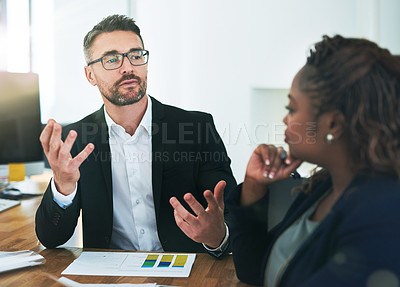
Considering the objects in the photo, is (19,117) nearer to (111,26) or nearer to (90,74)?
(90,74)

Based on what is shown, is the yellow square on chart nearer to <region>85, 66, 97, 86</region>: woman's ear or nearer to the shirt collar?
<region>85, 66, 97, 86</region>: woman's ear

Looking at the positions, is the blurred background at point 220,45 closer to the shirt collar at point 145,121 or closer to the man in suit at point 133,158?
the man in suit at point 133,158

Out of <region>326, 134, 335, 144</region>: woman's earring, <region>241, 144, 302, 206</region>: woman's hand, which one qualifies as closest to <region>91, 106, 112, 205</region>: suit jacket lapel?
<region>241, 144, 302, 206</region>: woman's hand

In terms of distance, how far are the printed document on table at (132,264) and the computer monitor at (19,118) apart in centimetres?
134

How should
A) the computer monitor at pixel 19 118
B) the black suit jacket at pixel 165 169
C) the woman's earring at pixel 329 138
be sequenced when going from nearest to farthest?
the woman's earring at pixel 329 138 < the black suit jacket at pixel 165 169 < the computer monitor at pixel 19 118

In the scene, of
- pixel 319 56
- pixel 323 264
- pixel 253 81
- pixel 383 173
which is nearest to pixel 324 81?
pixel 319 56

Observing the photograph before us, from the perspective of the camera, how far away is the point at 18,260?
1263mm

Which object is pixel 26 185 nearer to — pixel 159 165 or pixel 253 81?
pixel 159 165

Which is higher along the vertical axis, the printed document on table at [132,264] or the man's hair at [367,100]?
the man's hair at [367,100]

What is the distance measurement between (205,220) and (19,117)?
1608 millimetres

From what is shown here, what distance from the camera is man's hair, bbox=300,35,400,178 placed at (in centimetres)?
77

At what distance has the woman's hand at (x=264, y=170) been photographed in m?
1.05

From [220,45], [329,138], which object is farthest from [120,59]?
[220,45]

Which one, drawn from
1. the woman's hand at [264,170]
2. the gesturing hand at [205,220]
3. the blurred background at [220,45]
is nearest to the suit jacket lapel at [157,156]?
the gesturing hand at [205,220]
